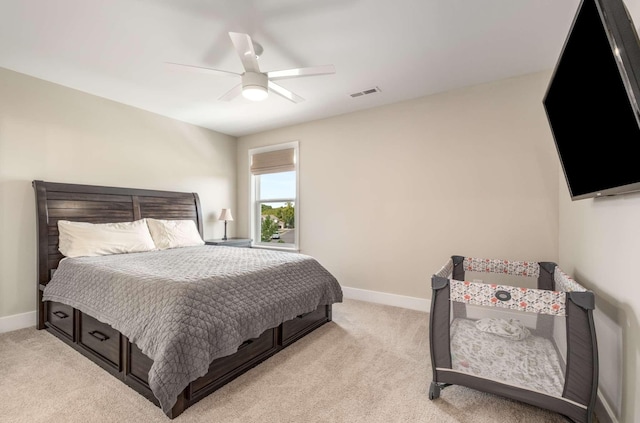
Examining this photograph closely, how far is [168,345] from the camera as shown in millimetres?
1541

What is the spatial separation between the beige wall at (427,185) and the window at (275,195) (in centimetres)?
21

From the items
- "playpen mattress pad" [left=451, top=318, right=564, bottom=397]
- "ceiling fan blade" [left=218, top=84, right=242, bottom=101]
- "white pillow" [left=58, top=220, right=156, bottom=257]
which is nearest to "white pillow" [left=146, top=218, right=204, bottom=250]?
"white pillow" [left=58, top=220, right=156, bottom=257]

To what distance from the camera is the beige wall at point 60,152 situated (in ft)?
9.03

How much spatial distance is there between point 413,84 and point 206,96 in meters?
2.35

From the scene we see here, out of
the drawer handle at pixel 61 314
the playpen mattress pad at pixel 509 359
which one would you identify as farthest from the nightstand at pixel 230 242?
the playpen mattress pad at pixel 509 359

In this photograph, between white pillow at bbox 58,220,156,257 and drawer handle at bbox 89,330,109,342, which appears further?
white pillow at bbox 58,220,156,257

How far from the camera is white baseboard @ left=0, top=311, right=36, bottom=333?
2.70 m

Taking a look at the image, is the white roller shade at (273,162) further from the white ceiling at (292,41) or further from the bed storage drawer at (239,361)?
the bed storage drawer at (239,361)

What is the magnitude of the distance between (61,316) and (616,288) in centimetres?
408

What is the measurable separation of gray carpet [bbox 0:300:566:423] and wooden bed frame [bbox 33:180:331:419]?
0.24ft

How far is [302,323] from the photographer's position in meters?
2.64

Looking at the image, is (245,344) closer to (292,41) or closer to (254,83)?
(254,83)

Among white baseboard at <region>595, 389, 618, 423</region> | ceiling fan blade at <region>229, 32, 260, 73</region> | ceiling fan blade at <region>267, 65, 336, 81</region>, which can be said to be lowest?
white baseboard at <region>595, 389, 618, 423</region>

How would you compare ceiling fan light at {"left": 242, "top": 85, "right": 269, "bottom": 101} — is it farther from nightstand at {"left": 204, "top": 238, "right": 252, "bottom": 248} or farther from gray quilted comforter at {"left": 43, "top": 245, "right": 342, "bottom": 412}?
nightstand at {"left": 204, "top": 238, "right": 252, "bottom": 248}
